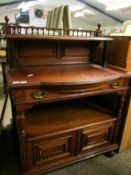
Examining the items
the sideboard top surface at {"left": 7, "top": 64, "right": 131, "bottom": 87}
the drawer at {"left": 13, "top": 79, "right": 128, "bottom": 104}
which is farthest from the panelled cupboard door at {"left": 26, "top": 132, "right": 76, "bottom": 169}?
the sideboard top surface at {"left": 7, "top": 64, "right": 131, "bottom": 87}

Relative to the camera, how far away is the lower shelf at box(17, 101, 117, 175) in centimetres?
123

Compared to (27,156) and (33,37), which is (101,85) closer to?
(33,37)

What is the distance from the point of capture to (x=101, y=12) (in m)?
7.99

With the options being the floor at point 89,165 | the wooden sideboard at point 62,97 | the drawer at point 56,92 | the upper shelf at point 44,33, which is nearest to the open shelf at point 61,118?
the wooden sideboard at point 62,97

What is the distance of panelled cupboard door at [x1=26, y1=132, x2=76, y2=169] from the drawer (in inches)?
13.8

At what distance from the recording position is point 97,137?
1.49 metres

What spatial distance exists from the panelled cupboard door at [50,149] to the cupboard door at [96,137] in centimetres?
11

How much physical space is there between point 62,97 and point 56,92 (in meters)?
0.07

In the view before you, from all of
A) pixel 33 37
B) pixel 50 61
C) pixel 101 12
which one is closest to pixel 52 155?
pixel 50 61

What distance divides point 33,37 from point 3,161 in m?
1.16

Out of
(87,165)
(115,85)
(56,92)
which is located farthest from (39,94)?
(87,165)

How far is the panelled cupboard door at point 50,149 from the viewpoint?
4.02 feet

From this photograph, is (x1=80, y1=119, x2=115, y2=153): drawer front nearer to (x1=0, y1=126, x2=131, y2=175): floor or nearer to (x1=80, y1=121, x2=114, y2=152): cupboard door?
(x1=80, y1=121, x2=114, y2=152): cupboard door

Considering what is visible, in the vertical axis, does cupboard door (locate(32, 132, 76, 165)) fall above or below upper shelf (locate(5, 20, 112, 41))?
below
